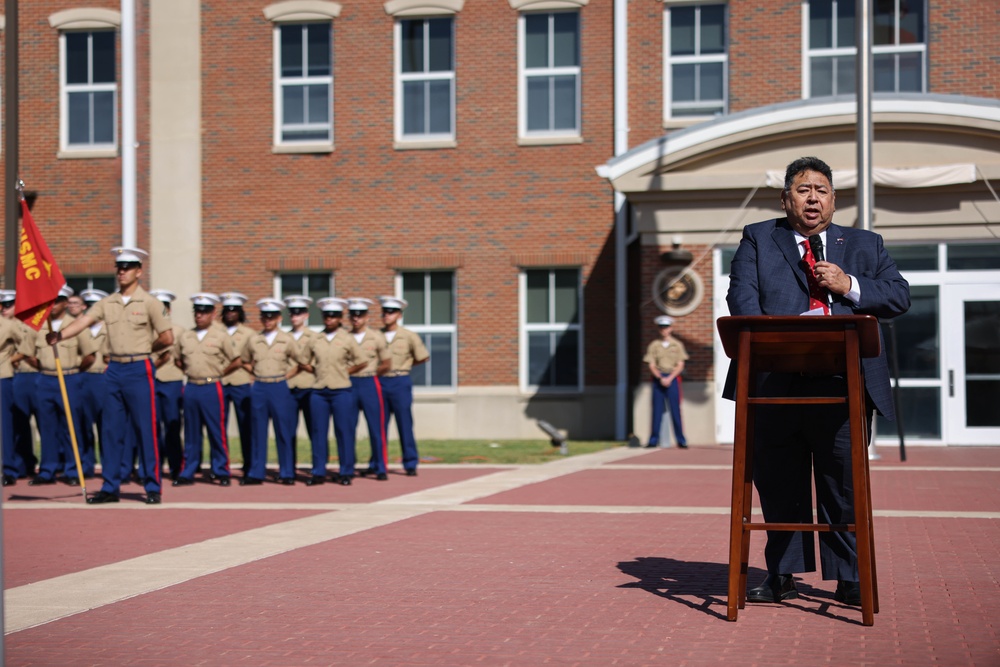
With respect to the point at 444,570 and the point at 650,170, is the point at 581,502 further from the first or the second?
the point at 650,170

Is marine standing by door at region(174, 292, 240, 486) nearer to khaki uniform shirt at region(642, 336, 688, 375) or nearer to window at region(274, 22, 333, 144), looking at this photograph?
khaki uniform shirt at region(642, 336, 688, 375)

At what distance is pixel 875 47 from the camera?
2194cm

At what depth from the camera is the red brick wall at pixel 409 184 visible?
22984mm

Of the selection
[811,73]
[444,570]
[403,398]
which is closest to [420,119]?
[811,73]

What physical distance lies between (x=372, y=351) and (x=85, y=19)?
40.6 feet

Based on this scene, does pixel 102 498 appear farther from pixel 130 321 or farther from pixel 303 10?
pixel 303 10

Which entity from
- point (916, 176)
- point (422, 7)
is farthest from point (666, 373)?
point (422, 7)

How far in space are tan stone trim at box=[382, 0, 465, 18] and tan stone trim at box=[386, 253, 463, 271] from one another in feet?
13.7

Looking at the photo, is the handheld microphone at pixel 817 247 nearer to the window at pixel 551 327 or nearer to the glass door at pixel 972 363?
the glass door at pixel 972 363

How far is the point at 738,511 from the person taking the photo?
593 cm

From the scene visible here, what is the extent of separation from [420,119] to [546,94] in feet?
7.42

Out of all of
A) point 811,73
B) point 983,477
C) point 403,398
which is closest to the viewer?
point 983,477

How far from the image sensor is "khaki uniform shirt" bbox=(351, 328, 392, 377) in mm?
15195

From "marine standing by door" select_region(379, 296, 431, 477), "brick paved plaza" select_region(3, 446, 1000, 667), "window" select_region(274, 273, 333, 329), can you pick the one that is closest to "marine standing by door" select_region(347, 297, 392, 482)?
"marine standing by door" select_region(379, 296, 431, 477)
